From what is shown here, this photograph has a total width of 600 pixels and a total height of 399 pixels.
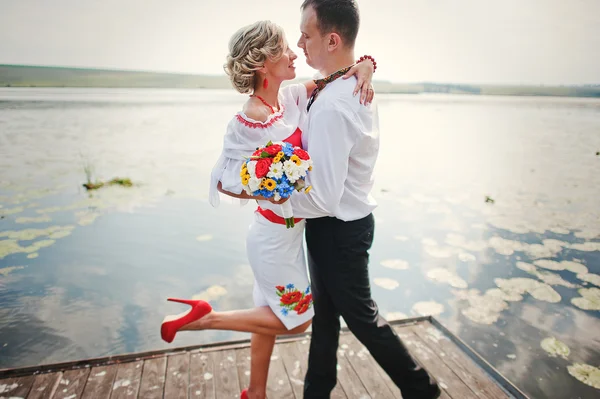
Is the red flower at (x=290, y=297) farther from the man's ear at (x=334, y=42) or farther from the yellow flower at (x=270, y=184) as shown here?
the man's ear at (x=334, y=42)

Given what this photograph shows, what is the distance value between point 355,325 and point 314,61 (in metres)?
1.13

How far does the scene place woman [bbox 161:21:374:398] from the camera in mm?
1593

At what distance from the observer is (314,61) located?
170 cm

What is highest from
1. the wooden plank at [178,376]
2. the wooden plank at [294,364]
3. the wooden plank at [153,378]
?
the wooden plank at [153,378]

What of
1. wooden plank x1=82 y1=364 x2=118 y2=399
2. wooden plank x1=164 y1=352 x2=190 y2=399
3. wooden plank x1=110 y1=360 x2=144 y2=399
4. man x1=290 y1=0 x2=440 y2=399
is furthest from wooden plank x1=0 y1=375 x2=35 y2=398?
man x1=290 y1=0 x2=440 y2=399

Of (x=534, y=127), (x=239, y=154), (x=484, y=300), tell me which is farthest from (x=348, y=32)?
(x=534, y=127)

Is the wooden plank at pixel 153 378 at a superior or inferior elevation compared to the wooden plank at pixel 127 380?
inferior

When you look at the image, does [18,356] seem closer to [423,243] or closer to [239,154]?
[239,154]

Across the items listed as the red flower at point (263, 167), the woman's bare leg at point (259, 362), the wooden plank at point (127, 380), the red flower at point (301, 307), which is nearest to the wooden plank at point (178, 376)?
the wooden plank at point (127, 380)

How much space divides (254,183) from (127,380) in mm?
1497

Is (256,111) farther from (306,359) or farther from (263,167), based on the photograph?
(306,359)

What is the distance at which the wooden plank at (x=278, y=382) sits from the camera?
6.95 feet

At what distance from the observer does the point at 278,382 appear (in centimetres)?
220

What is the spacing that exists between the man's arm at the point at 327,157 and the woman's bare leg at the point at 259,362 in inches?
30.2
